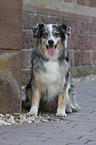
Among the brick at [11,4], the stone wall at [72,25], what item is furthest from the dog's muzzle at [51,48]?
the stone wall at [72,25]

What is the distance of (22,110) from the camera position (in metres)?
6.01

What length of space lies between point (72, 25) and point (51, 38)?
21.2 feet

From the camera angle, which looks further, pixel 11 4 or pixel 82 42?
pixel 82 42

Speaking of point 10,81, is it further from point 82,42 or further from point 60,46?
point 82,42

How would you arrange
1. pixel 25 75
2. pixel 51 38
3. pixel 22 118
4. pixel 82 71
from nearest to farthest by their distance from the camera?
pixel 22 118 → pixel 51 38 → pixel 25 75 → pixel 82 71

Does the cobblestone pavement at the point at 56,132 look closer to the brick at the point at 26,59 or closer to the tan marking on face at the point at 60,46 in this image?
the tan marking on face at the point at 60,46

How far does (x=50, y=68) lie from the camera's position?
5.60 metres

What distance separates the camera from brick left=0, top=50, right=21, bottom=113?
17.7ft

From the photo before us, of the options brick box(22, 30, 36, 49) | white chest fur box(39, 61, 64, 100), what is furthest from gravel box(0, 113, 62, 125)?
brick box(22, 30, 36, 49)

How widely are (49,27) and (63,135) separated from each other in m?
1.98

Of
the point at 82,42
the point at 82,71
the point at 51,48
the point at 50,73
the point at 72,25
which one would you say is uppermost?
the point at 72,25

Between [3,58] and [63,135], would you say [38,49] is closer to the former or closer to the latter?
[3,58]

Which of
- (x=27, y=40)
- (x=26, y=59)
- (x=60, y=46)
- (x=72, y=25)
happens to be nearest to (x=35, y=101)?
(x=60, y=46)

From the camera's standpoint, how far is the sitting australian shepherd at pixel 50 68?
5590mm
